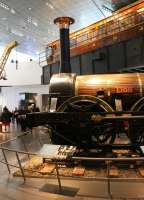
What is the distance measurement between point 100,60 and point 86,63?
97 centimetres

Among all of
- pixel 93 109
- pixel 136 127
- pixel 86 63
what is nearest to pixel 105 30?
pixel 86 63

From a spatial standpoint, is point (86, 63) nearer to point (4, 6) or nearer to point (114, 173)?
point (114, 173)

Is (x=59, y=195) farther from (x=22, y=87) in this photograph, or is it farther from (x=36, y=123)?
(x=22, y=87)

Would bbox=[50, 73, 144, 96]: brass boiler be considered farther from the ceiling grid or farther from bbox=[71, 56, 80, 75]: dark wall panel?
the ceiling grid

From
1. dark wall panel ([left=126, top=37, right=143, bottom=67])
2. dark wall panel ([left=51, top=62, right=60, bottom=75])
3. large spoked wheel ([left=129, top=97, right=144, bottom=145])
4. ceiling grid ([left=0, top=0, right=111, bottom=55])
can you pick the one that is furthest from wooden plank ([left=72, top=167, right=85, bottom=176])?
ceiling grid ([left=0, top=0, right=111, bottom=55])

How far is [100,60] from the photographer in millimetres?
12273

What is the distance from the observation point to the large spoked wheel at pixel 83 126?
703 centimetres

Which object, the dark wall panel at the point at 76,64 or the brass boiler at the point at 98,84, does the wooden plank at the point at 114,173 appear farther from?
the dark wall panel at the point at 76,64

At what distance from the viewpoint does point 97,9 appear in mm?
29078

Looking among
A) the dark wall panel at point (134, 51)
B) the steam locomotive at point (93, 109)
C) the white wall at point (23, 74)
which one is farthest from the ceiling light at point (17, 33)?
the steam locomotive at point (93, 109)

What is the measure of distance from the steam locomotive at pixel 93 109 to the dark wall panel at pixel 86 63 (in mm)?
4930

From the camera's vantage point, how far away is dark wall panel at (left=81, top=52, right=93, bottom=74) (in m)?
12.7

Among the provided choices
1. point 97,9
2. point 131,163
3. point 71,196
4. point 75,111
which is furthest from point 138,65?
point 97,9

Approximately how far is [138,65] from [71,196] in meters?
7.09
